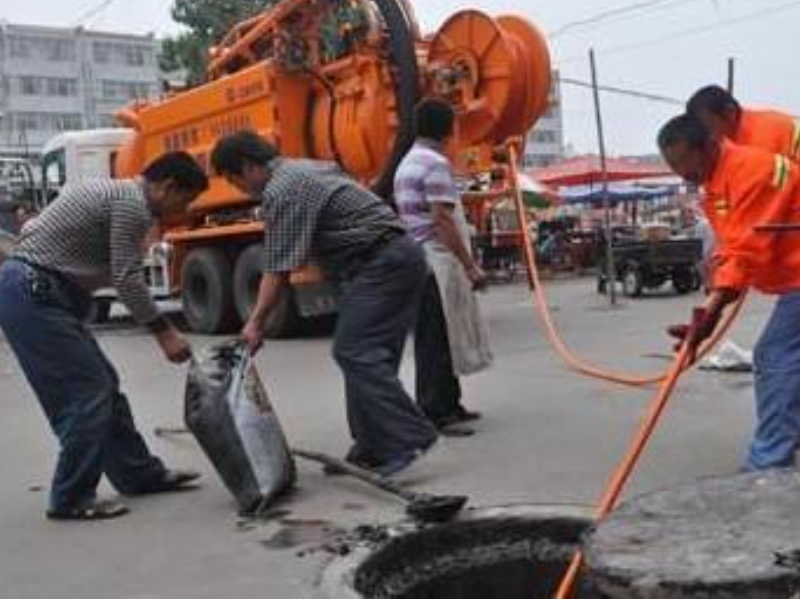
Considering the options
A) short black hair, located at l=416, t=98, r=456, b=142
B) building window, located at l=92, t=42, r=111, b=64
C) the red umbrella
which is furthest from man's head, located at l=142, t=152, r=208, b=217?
building window, located at l=92, t=42, r=111, b=64

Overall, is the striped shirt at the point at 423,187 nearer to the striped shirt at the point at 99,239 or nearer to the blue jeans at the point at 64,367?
the striped shirt at the point at 99,239

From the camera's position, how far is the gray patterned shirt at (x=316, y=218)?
5797mm

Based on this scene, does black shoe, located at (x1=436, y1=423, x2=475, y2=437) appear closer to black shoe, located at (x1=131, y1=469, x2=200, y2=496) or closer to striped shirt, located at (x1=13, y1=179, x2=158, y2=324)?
black shoe, located at (x1=131, y1=469, x2=200, y2=496)

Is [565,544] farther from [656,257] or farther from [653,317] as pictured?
[656,257]

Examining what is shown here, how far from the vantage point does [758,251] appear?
16.0ft

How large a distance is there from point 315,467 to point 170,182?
168cm

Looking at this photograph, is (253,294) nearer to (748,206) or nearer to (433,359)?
(433,359)

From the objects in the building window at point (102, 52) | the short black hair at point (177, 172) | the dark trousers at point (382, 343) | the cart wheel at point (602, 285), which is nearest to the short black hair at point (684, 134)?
the dark trousers at point (382, 343)

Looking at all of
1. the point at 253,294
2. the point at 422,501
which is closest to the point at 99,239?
the point at 422,501

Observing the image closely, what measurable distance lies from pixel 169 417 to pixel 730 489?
539cm

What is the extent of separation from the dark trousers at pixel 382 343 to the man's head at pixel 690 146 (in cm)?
145

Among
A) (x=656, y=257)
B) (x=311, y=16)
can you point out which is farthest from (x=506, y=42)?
(x=656, y=257)

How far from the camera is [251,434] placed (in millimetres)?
5621

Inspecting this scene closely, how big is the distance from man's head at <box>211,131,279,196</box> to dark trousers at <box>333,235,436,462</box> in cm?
Answer: 61
